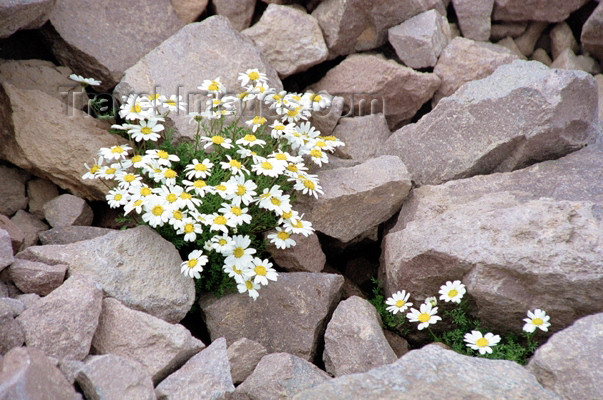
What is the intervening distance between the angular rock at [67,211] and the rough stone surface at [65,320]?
1.06 m

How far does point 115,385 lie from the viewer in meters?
2.83

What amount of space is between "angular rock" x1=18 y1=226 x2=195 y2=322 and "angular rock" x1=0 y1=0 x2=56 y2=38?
147cm

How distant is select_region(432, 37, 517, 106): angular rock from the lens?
5504mm

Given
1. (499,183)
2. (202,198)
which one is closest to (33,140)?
(202,198)

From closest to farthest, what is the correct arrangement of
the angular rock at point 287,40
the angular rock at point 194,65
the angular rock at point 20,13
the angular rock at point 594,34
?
1. the angular rock at point 20,13
2. the angular rock at point 194,65
3. the angular rock at point 287,40
4. the angular rock at point 594,34

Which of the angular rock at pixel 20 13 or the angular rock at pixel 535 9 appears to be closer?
the angular rock at pixel 20 13

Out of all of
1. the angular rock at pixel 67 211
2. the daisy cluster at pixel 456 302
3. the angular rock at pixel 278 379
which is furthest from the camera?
the angular rock at pixel 67 211

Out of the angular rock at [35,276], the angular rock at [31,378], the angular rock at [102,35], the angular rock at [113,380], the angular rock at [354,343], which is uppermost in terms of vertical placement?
the angular rock at [102,35]

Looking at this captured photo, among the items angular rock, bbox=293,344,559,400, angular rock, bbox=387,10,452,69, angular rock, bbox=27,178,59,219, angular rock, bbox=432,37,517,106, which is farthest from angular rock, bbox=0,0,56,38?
angular rock, bbox=432,37,517,106

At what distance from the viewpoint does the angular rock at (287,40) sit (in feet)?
17.4

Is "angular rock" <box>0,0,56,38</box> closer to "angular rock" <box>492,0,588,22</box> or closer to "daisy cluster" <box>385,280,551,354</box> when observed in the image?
"daisy cluster" <box>385,280,551,354</box>

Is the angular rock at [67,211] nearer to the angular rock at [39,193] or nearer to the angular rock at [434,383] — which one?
the angular rock at [39,193]

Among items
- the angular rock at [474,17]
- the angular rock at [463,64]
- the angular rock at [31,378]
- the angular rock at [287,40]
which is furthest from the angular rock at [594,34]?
the angular rock at [31,378]

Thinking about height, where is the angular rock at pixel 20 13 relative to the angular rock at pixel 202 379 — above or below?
above
